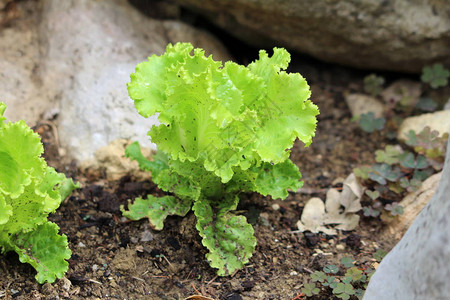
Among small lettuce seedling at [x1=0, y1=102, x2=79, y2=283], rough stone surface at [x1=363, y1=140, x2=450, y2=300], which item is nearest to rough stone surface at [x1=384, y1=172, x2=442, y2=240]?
rough stone surface at [x1=363, y1=140, x2=450, y2=300]

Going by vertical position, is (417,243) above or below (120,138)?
above

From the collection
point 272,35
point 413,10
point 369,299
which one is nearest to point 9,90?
point 272,35

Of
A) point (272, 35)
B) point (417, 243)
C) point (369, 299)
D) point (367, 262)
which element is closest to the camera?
point (417, 243)

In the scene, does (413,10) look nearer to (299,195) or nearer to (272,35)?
(272,35)

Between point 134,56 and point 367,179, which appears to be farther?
point 134,56

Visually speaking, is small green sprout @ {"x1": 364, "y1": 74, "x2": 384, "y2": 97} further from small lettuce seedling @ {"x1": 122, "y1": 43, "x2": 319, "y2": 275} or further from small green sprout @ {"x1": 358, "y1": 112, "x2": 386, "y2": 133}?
small lettuce seedling @ {"x1": 122, "y1": 43, "x2": 319, "y2": 275}

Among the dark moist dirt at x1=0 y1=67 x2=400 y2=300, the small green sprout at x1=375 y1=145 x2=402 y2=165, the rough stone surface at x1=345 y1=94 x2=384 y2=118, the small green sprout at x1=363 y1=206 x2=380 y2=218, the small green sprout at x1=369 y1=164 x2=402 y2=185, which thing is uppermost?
the rough stone surface at x1=345 y1=94 x2=384 y2=118

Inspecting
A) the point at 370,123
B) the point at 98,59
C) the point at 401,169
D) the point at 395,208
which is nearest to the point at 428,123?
the point at 370,123

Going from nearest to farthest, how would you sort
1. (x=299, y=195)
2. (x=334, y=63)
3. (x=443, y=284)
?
(x=443, y=284) → (x=299, y=195) → (x=334, y=63)
